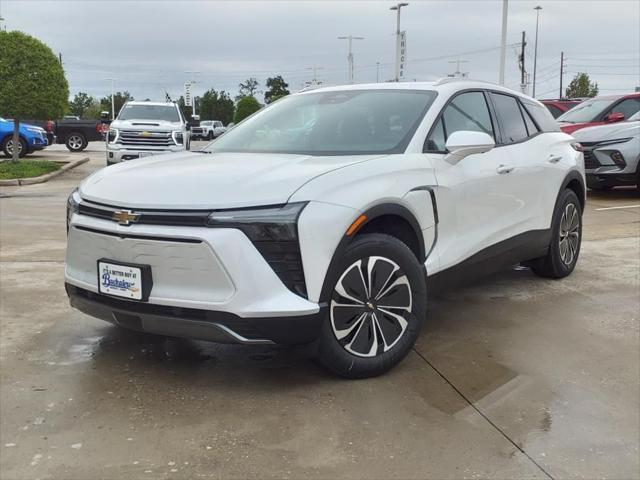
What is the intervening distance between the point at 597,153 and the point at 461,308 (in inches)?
299

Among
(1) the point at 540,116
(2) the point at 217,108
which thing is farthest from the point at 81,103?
(1) the point at 540,116

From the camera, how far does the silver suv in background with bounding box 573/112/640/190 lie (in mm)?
11234

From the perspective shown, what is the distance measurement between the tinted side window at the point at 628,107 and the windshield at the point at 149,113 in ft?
33.5

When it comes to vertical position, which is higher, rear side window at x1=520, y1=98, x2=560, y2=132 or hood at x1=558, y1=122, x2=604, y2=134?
rear side window at x1=520, y1=98, x2=560, y2=132

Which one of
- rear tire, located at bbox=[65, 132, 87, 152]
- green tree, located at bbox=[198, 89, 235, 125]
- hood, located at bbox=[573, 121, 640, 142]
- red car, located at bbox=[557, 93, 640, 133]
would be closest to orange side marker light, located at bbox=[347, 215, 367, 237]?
hood, located at bbox=[573, 121, 640, 142]

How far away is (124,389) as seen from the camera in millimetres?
3502

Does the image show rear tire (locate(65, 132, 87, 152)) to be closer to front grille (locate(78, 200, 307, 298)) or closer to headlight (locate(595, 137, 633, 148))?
headlight (locate(595, 137, 633, 148))

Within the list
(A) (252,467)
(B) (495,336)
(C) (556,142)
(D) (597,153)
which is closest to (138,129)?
(D) (597,153)

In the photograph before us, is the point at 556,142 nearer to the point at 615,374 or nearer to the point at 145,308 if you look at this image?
the point at 615,374

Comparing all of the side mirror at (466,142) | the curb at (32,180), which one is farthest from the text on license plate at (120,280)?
the curb at (32,180)

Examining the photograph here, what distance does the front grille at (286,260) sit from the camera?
3131 millimetres

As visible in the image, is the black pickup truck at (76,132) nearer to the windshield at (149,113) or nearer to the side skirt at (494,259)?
the windshield at (149,113)

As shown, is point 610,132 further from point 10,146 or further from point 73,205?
point 10,146

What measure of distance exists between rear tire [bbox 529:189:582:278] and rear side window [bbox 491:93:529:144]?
753mm
